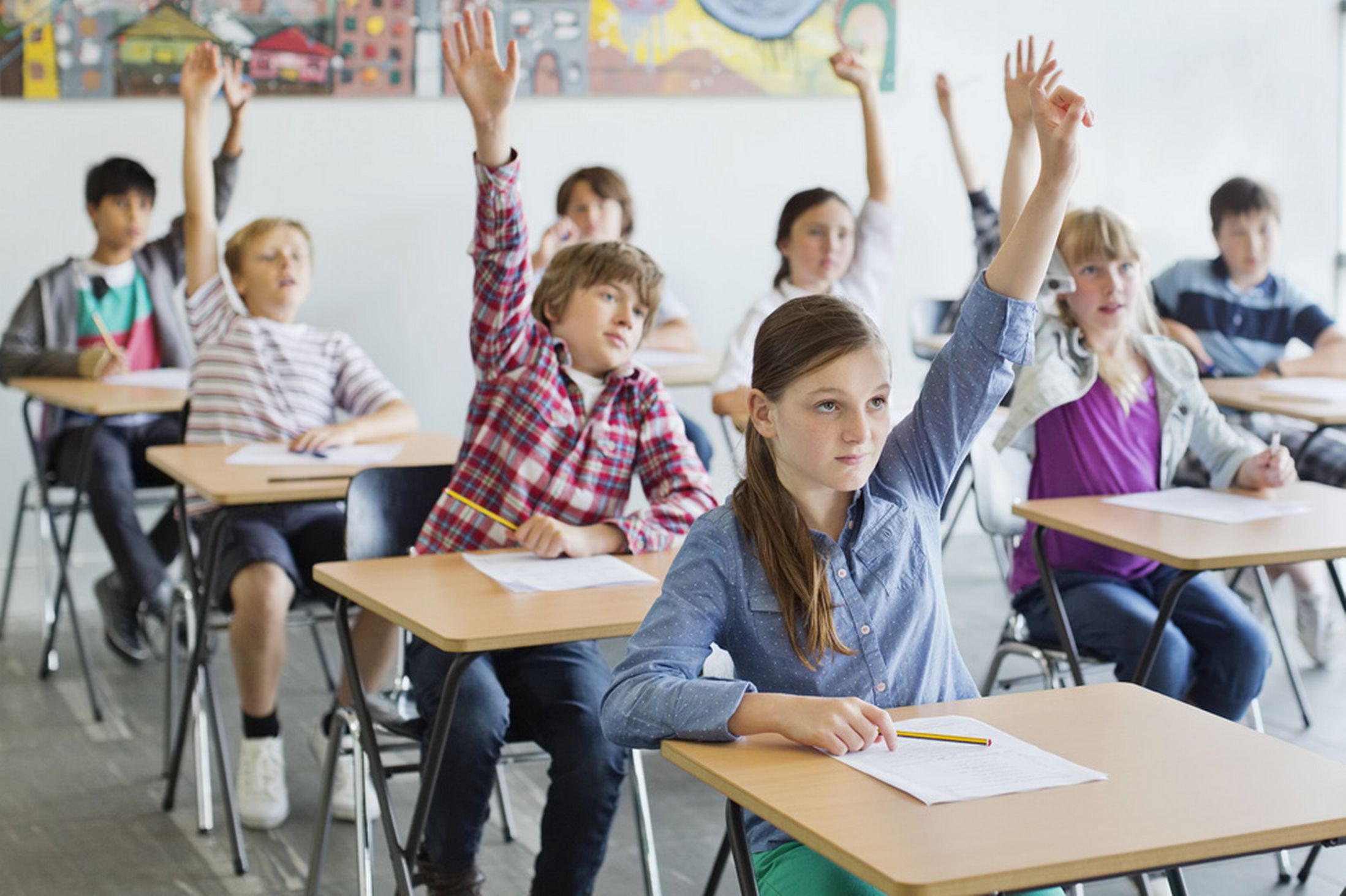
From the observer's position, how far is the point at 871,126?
4.19 m

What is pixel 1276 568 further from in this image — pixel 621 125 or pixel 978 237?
pixel 621 125

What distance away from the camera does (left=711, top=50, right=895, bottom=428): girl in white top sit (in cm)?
391

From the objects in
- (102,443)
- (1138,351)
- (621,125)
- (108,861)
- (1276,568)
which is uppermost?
(621,125)

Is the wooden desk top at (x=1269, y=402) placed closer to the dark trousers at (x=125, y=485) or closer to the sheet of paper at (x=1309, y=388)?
the sheet of paper at (x=1309, y=388)

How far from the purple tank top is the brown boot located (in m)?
1.19

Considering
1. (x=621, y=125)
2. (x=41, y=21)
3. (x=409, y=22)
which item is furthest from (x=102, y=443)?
(x=621, y=125)

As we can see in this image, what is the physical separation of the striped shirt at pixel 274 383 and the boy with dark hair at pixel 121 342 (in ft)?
2.05

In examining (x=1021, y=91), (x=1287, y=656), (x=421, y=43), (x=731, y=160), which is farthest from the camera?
(x=731, y=160)

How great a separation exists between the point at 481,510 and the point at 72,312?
2.31 m

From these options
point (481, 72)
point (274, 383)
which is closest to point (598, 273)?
point (481, 72)

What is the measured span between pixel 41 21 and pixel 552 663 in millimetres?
3146

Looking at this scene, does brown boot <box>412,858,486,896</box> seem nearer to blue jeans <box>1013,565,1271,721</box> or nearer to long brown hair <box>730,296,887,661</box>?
long brown hair <box>730,296,887,661</box>

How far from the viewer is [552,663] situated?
7.70 ft

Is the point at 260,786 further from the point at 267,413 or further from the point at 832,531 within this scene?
the point at 832,531
